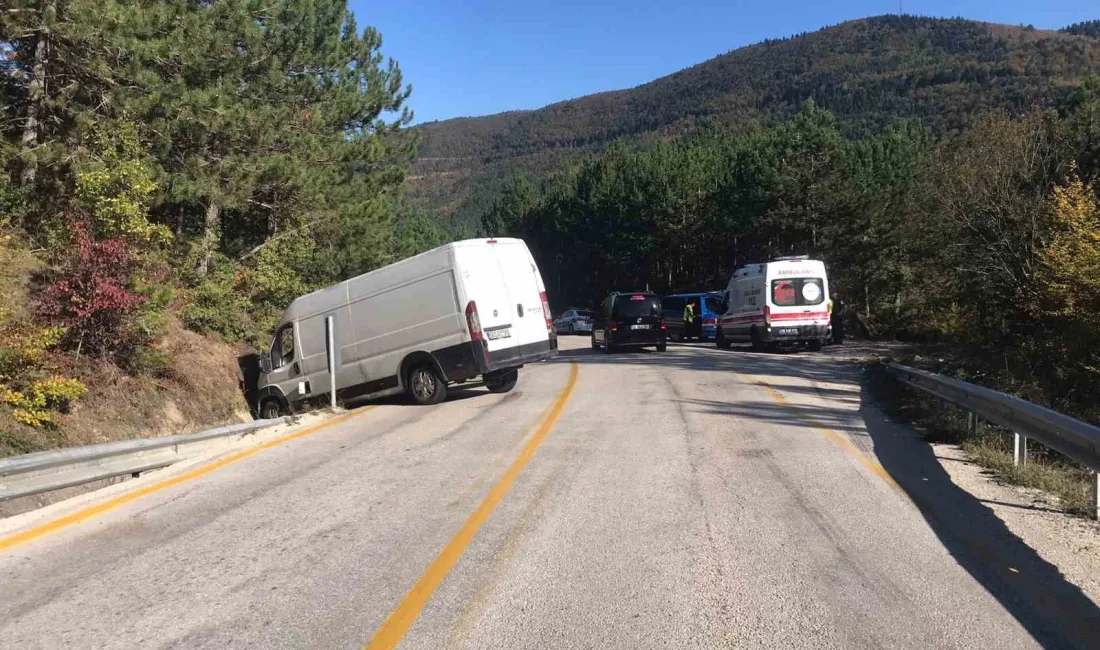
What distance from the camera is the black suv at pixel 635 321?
1021 inches

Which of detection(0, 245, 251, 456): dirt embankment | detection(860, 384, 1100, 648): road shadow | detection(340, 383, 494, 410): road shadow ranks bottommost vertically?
detection(860, 384, 1100, 648): road shadow

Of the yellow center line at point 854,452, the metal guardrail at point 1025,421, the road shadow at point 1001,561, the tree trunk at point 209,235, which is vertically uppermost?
the tree trunk at point 209,235

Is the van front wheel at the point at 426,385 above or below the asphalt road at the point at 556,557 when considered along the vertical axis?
above

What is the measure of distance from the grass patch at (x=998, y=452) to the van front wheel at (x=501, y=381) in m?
6.60

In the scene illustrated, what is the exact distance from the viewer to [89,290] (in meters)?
11.8

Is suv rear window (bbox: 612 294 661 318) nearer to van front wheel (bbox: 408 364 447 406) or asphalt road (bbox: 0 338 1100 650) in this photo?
van front wheel (bbox: 408 364 447 406)

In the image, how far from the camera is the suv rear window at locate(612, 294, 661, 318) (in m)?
26.0

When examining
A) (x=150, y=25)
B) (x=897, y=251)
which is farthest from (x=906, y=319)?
(x=150, y=25)

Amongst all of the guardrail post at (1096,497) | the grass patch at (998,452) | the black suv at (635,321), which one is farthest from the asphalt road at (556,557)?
the black suv at (635,321)

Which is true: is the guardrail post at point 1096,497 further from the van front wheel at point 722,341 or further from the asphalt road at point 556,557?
the van front wheel at point 722,341

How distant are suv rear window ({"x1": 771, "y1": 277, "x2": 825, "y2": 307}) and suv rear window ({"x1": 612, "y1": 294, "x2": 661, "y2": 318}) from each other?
149 inches

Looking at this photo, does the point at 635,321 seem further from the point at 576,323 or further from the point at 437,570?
the point at 576,323

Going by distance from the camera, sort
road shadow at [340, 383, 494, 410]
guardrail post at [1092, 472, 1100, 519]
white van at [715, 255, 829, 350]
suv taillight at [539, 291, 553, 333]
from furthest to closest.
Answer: white van at [715, 255, 829, 350]
road shadow at [340, 383, 494, 410]
suv taillight at [539, 291, 553, 333]
guardrail post at [1092, 472, 1100, 519]

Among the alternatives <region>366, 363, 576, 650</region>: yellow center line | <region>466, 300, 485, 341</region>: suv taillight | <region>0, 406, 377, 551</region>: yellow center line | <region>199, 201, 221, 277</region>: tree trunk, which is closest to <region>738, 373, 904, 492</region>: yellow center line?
<region>366, 363, 576, 650</region>: yellow center line
